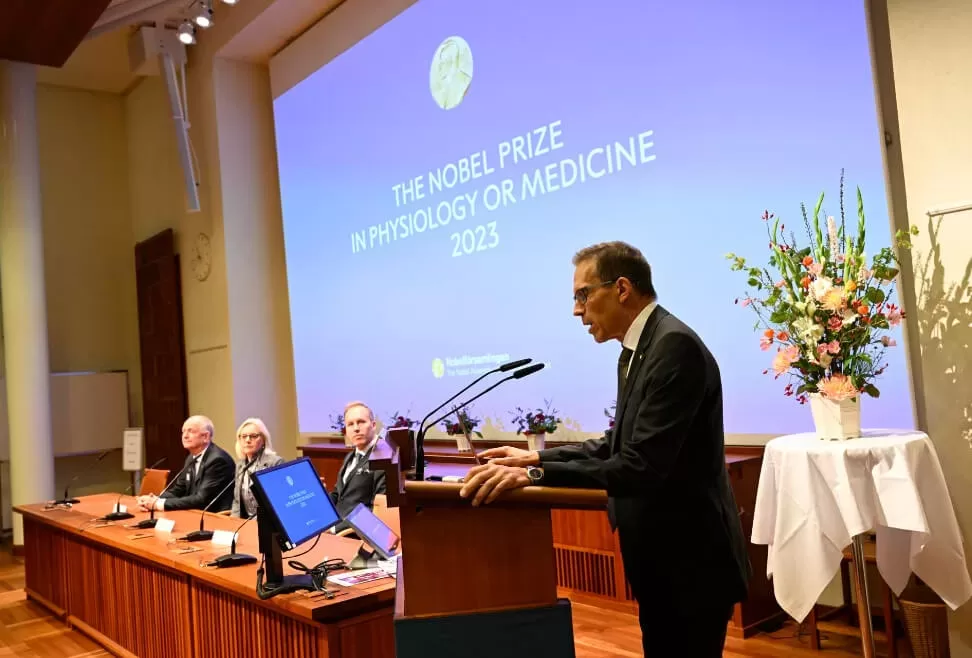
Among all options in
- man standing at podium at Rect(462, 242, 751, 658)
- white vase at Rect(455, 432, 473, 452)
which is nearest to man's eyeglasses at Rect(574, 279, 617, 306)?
man standing at podium at Rect(462, 242, 751, 658)

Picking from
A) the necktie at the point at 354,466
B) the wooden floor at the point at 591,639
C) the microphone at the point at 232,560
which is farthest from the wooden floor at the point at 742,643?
the microphone at the point at 232,560

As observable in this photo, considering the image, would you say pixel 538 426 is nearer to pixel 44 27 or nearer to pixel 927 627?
pixel 927 627

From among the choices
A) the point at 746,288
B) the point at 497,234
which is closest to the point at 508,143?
the point at 497,234

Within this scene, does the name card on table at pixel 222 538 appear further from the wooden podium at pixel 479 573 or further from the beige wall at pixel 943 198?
the beige wall at pixel 943 198

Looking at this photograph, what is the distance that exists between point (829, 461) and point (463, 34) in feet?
12.4

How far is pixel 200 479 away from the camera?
4832 mm

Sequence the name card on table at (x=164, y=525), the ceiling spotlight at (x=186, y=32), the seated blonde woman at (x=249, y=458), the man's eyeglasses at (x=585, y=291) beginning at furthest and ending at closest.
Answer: the ceiling spotlight at (x=186, y=32) < the seated blonde woman at (x=249, y=458) < the name card on table at (x=164, y=525) < the man's eyeglasses at (x=585, y=291)

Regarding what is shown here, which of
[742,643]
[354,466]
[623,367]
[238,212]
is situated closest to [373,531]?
[354,466]

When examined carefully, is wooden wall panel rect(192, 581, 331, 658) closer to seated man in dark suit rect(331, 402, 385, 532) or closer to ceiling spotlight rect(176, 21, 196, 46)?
seated man in dark suit rect(331, 402, 385, 532)

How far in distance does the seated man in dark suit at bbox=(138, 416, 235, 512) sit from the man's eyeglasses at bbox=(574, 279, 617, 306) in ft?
11.5

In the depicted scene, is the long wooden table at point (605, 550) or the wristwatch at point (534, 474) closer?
the wristwatch at point (534, 474)

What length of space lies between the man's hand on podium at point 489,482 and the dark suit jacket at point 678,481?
0.10m

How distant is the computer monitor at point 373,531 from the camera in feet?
8.77

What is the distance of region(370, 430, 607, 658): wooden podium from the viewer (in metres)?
1.49
